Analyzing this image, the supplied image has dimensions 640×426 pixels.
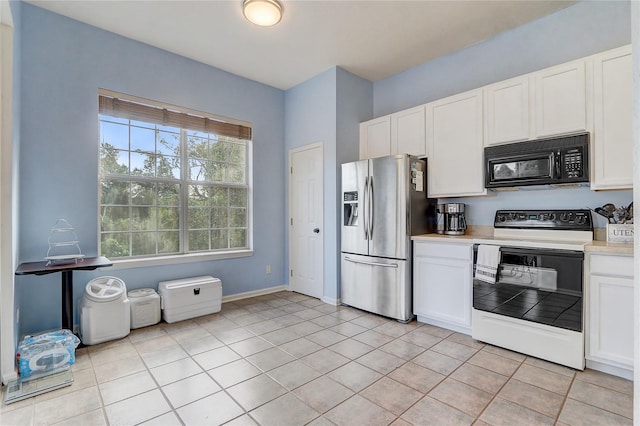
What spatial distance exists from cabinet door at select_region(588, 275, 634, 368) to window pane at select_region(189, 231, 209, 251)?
3.88 metres

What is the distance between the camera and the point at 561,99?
2555mm

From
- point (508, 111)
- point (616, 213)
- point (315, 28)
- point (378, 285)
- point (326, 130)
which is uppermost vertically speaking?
point (315, 28)

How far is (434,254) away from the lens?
3.10 m

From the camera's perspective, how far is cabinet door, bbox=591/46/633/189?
7.37 ft

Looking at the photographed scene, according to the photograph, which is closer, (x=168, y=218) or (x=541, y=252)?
(x=541, y=252)

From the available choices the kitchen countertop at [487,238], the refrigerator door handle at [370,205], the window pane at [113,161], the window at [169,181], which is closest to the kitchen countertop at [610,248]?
the kitchen countertop at [487,238]

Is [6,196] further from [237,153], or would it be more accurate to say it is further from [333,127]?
[333,127]

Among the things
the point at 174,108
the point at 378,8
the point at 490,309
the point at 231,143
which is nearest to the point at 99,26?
the point at 174,108

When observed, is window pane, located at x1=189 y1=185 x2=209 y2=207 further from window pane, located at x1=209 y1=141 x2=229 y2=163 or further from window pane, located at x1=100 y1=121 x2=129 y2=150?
window pane, located at x1=100 y1=121 x2=129 y2=150

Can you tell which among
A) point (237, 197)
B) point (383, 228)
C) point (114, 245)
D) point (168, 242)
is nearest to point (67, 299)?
point (114, 245)

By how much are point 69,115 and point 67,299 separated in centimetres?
173

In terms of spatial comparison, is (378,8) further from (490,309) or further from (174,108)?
(490,309)

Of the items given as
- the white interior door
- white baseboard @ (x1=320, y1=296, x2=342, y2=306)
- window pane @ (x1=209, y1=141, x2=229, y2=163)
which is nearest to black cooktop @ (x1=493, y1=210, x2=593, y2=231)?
white baseboard @ (x1=320, y1=296, x2=342, y2=306)

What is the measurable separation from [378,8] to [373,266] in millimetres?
2576
